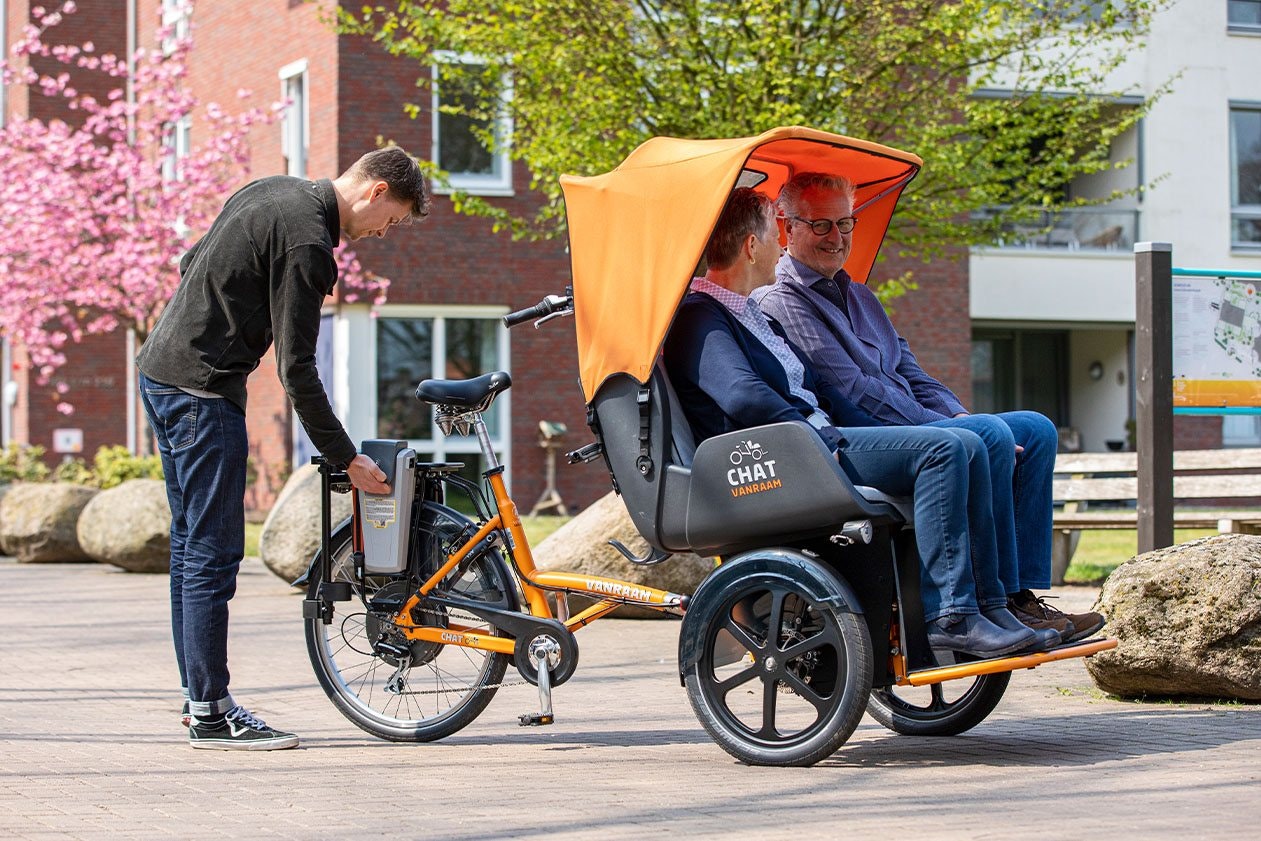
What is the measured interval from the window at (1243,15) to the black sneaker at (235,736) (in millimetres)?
26965

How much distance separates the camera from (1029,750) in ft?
19.4

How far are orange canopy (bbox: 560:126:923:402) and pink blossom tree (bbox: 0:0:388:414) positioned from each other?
17.5 m

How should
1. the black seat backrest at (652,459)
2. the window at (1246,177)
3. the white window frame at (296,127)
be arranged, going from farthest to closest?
the window at (1246,177) → the white window frame at (296,127) → the black seat backrest at (652,459)

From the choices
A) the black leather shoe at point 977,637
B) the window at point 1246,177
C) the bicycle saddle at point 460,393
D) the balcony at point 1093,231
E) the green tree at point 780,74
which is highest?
the window at point 1246,177

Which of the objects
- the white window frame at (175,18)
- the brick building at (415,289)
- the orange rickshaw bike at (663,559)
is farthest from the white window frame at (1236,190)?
the orange rickshaw bike at (663,559)

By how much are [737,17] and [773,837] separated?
9.53m

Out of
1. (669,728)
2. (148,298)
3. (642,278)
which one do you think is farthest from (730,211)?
(148,298)

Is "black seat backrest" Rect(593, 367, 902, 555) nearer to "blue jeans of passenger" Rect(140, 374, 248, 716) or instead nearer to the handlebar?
the handlebar

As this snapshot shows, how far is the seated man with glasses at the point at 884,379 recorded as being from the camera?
224 inches

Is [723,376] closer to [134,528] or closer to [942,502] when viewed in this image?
[942,502]

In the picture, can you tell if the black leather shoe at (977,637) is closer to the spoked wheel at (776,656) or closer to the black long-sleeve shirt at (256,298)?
the spoked wheel at (776,656)

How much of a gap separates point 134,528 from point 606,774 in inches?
398

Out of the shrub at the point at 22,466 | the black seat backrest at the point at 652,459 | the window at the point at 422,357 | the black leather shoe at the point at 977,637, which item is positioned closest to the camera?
the black leather shoe at the point at 977,637

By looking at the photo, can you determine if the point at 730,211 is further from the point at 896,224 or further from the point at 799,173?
the point at 896,224
